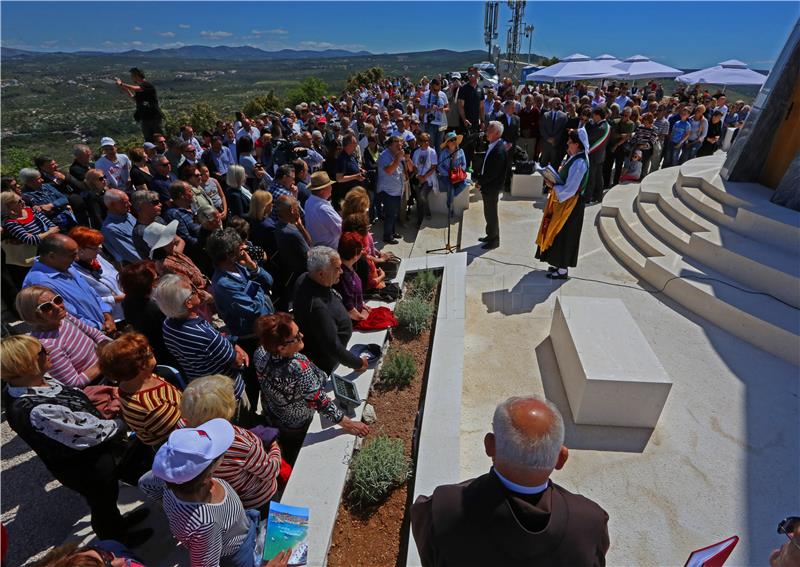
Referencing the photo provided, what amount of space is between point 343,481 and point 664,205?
23.7 feet

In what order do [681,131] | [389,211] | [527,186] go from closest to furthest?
[389,211] < [527,186] < [681,131]

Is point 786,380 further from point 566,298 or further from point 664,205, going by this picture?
point 664,205

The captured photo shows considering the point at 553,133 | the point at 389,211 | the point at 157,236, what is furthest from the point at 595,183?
the point at 157,236

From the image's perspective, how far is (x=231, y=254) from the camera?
11.9ft

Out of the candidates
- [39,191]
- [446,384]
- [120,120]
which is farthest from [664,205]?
[120,120]

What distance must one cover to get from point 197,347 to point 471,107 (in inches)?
397

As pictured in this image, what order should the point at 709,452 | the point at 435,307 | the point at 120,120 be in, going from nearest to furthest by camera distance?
1. the point at 709,452
2. the point at 435,307
3. the point at 120,120

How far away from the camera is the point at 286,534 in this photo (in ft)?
8.35

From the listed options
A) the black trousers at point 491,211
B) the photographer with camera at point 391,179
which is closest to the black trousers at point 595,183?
the black trousers at point 491,211

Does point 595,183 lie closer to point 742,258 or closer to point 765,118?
point 765,118

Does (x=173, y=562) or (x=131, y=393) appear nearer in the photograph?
(x=131, y=393)

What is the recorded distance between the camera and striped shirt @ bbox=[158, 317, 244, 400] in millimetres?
3104

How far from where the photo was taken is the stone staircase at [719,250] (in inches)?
193

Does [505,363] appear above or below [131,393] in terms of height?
below
